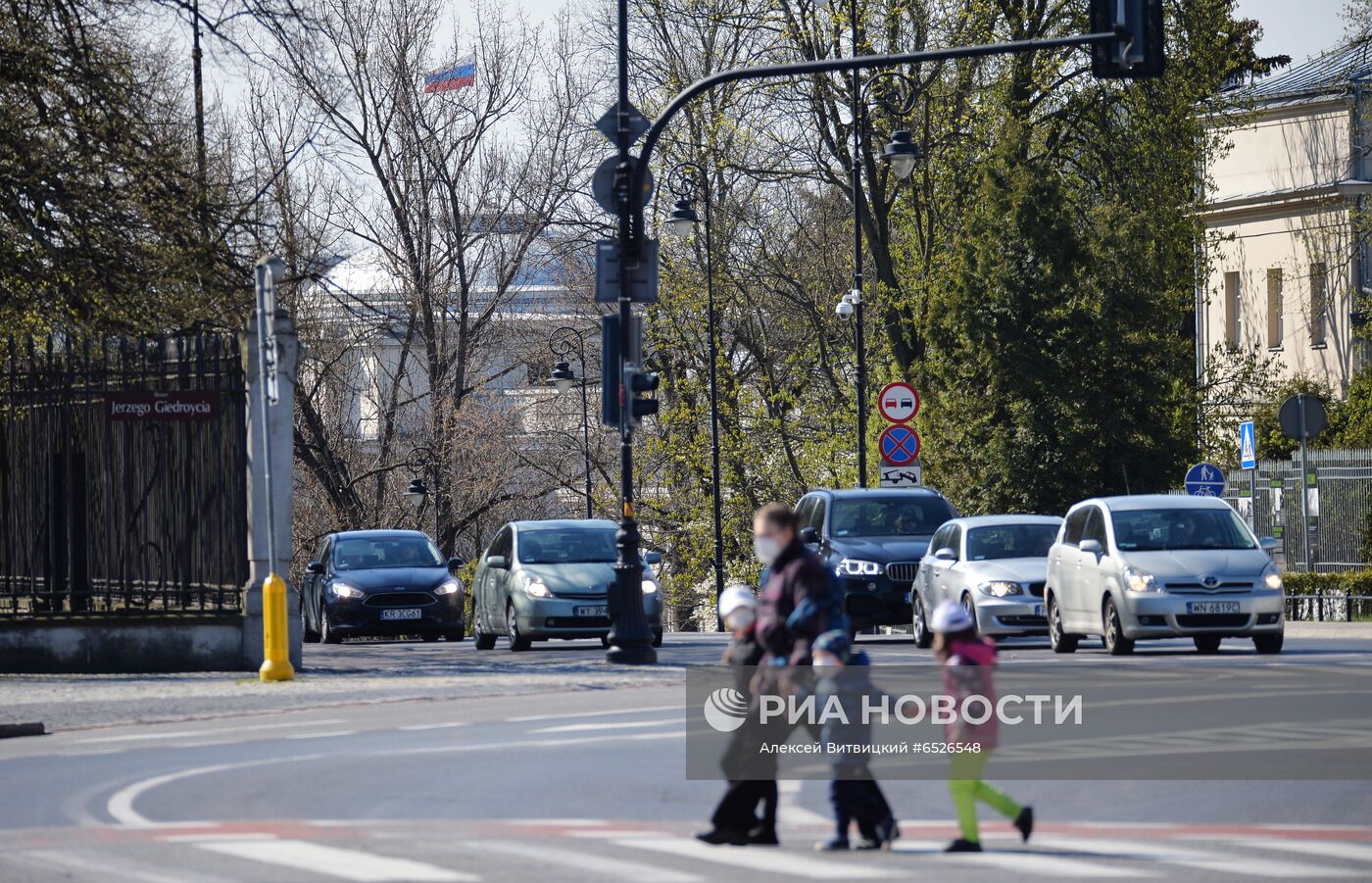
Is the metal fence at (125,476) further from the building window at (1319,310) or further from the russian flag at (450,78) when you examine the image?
the building window at (1319,310)

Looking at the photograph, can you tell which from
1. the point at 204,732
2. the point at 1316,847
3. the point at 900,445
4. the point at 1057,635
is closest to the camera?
the point at 1316,847

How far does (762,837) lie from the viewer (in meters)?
10.2

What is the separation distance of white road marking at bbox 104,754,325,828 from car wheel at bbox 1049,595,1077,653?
465 inches

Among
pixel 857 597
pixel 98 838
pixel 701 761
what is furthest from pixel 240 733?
pixel 857 597

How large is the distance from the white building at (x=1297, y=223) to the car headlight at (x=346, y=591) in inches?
1112

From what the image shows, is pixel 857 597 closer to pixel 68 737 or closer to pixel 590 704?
pixel 590 704

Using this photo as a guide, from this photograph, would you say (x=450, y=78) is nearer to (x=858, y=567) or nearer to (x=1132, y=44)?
(x=858, y=567)

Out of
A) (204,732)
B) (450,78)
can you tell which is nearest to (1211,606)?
(204,732)

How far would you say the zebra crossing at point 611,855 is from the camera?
9250 millimetres

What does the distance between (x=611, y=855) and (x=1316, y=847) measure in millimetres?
3124

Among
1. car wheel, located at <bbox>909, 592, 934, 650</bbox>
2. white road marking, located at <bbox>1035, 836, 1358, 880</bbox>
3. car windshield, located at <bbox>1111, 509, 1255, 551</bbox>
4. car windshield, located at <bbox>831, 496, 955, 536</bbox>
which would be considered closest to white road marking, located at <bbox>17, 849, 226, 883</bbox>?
white road marking, located at <bbox>1035, 836, 1358, 880</bbox>

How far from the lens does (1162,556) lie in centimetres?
2338

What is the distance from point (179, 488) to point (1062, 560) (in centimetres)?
954

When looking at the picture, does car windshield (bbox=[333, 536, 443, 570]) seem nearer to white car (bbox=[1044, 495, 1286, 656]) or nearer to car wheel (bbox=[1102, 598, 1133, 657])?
white car (bbox=[1044, 495, 1286, 656])
